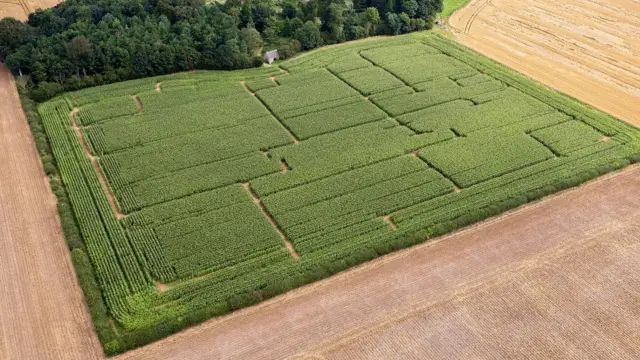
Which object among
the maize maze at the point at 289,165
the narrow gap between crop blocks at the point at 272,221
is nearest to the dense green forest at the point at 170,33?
the maize maze at the point at 289,165

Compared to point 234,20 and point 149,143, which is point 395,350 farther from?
point 234,20

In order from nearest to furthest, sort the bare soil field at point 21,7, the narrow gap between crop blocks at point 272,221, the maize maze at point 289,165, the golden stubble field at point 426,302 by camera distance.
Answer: the golden stubble field at point 426,302, the maize maze at point 289,165, the narrow gap between crop blocks at point 272,221, the bare soil field at point 21,7

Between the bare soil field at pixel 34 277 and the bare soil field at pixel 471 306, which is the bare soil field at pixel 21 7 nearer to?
the bare soil field at pixel 34 277

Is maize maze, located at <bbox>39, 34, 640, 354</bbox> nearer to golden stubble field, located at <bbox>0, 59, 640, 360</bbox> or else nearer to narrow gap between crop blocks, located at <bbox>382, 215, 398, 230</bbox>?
narrow gap between crop blocks, located at <bbox>382, 215, 398, 230</bbox>

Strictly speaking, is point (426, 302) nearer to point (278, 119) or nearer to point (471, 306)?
point (471, 306)

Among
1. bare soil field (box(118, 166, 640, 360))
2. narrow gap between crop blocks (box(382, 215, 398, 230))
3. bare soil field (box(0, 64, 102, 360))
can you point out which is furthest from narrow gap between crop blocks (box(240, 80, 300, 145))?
bare soil field (box(0, 64, 102, 360))

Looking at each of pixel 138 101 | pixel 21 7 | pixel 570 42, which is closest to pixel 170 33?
pixel 138 101
